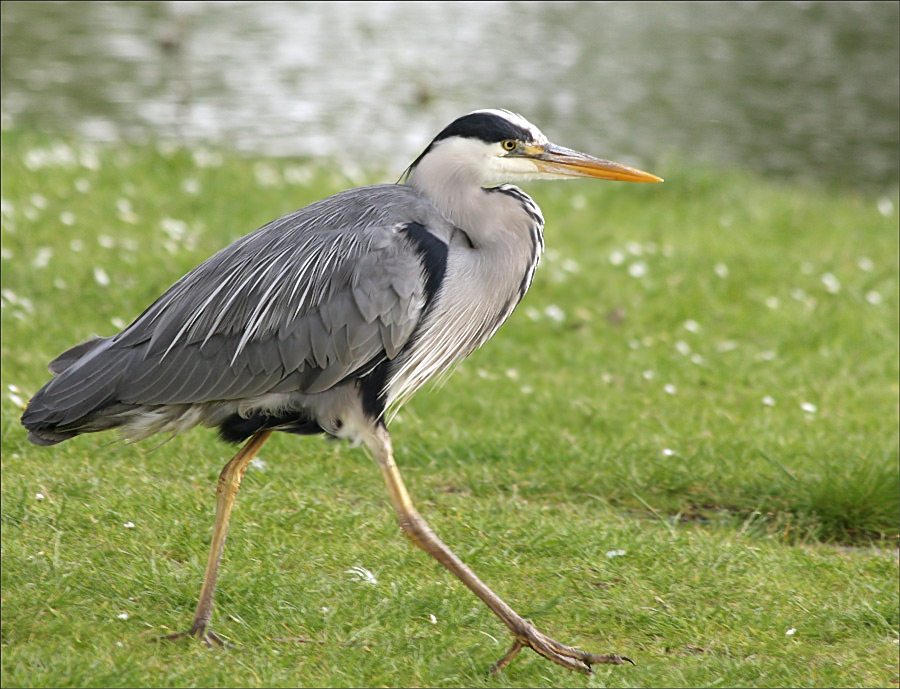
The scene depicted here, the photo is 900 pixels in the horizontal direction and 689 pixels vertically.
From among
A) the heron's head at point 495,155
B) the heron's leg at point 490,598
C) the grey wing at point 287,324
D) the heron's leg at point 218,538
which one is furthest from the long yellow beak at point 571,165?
the heron's leg at point 218,538

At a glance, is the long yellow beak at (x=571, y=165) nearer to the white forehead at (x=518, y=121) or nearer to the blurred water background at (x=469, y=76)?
the white forehead at (x=518, y=121)

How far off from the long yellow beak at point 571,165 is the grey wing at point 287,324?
44 centimetres

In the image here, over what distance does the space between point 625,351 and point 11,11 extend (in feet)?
42.4

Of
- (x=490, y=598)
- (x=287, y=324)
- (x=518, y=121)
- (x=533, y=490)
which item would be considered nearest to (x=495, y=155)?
(x=518, y=121)

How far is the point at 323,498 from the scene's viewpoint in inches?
202

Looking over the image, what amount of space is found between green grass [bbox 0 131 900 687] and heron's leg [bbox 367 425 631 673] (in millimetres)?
65

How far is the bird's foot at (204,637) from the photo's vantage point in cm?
394

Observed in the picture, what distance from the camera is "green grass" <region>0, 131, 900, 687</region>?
4.01 m

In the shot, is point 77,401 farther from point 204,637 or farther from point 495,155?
point 495,155

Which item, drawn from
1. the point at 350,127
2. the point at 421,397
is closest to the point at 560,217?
the point at 421,397

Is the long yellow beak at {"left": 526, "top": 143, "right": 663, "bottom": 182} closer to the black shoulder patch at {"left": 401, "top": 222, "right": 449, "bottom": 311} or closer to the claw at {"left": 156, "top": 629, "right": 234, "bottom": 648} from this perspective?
the black shoulder patch at {"left": 401, "top": 222, "right": 449, "bottom": 311}

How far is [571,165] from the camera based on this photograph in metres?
4.30

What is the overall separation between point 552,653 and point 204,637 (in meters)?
1.14

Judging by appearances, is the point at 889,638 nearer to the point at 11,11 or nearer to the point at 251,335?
the point at 251,335
